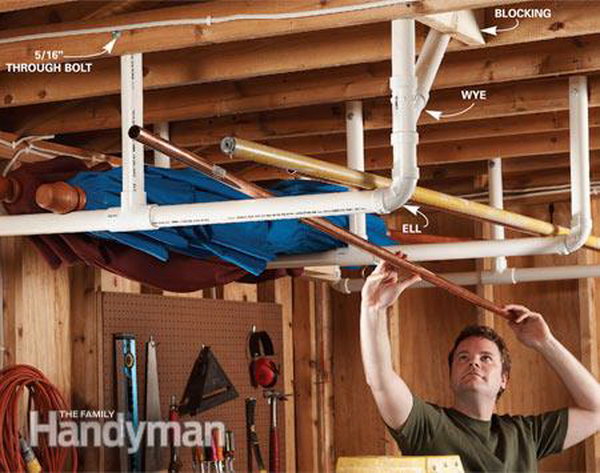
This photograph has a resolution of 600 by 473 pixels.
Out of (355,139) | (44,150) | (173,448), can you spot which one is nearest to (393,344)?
(173,448)

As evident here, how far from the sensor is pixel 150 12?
10.8ft

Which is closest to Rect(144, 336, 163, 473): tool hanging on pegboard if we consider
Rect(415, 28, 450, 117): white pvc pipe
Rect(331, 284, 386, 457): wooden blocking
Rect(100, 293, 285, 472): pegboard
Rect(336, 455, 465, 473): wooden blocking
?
Rect(100, 293, 285, 472): pegboard

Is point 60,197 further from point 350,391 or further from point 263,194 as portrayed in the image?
point 350,391

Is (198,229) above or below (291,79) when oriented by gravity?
below

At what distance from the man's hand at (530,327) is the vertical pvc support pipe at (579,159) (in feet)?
1.25

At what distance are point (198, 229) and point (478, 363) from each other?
1093mm

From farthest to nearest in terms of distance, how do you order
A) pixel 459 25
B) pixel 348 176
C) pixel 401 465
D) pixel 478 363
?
1. pixel 478 363
2. pixel 459 25
3. pixel 348 176
4. pixel 401 465

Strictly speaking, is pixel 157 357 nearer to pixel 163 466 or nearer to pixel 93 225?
pixel 163 466

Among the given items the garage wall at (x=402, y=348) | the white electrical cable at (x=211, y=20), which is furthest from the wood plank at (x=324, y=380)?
the white electrical cable at (x=211, y=20)

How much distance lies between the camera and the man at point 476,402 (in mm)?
3598

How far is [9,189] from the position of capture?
363 centimetres

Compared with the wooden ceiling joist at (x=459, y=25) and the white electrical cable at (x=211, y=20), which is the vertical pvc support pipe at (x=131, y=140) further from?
the wooden ceiling joist at (x=459, y=25)

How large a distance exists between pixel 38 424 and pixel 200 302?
135cm

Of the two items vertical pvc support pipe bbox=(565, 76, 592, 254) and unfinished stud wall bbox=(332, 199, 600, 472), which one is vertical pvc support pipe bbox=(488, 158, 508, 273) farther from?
unfinished stud wall bbox=(332, 199, 600, 472)
